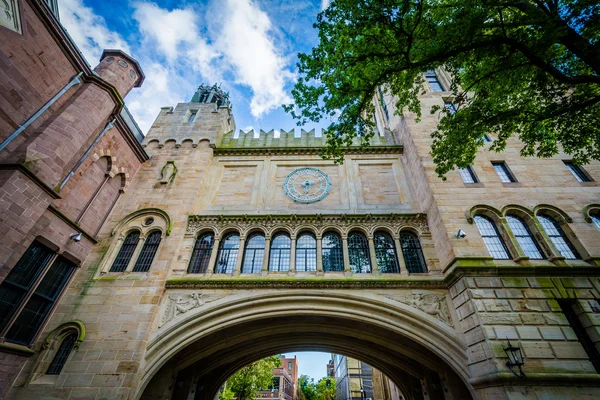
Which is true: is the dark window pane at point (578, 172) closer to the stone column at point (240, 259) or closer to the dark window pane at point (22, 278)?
the stone column at point (240, 259)

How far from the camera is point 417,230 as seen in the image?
10.9 m

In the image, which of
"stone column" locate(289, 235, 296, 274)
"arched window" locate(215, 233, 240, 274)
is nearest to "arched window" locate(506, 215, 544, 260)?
"stone column" locate(289, 235, 296, 274)

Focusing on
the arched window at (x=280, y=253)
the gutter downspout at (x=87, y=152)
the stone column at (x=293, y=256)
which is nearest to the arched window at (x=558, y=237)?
the stone column at (x=293, y=256)

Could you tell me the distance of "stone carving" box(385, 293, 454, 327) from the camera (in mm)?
8594

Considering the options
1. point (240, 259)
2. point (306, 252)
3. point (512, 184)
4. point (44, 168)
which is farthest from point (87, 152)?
point (512, 184)

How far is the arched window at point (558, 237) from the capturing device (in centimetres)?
902

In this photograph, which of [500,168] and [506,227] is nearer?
[506,227]

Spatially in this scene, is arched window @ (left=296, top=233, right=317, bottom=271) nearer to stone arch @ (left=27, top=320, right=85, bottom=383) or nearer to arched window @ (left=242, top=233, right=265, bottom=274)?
arched window @ (left=242, top=233, right=265, bottom=274)

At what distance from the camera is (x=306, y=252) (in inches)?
428

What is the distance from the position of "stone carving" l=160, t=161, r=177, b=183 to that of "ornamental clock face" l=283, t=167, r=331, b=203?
215 inches

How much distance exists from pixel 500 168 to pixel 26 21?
18.4 meters

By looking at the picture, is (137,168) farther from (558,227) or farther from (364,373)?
(364,373)

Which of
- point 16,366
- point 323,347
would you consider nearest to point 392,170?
point 323,347

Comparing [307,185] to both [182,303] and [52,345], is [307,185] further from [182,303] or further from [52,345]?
[52,345]
